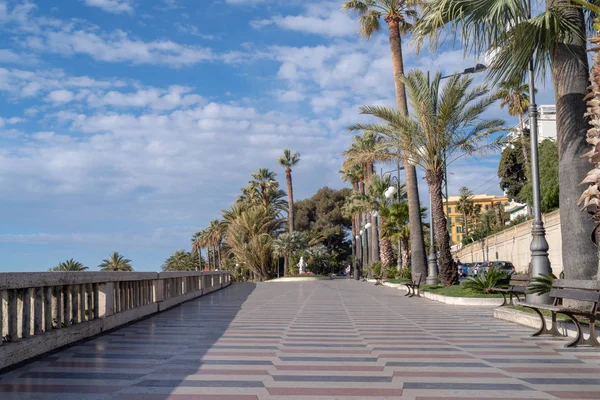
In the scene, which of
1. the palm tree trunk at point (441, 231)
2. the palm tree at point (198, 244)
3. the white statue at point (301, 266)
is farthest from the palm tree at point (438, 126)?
the palm tree at point (198, 244)

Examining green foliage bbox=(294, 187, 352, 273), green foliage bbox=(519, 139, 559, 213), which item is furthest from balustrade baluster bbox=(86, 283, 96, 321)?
green foliage bbox=(294, 187, 352, 273)

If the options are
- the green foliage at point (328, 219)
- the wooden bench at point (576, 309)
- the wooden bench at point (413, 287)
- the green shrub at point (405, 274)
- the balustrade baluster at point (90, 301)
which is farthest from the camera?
the green foliage at point (328, 219)

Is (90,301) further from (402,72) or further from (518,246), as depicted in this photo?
(518,246)

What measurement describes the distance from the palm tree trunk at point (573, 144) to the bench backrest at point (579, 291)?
1.40 metres

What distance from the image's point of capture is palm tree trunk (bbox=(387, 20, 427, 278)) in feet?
88.5

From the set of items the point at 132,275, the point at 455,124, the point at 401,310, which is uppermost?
the point at 455,124

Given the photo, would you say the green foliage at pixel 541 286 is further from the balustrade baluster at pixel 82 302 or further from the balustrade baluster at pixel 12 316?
the balustrade baluster at pixel 12 316

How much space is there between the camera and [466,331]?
11055 millimetres

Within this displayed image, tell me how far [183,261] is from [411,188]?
85.2 m

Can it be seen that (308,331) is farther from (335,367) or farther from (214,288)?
(214,288)

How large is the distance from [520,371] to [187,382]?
12.3 ft

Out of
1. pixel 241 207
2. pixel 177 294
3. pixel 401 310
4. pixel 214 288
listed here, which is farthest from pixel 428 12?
pixel 241 207

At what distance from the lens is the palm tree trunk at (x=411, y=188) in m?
27.0

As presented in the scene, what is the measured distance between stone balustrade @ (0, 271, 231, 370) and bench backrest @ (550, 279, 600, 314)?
729 cm
